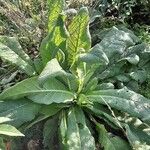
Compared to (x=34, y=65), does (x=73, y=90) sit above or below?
below

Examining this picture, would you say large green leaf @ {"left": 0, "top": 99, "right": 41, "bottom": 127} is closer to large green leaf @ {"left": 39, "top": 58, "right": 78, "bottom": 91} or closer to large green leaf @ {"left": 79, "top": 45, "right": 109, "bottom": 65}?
large green leaf @ {"left": 39, "top": 58, "right": 78, "bottom": 91}

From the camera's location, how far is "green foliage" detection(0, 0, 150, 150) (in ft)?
11.7

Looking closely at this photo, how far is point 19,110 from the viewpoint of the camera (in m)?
3.68

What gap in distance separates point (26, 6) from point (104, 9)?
871 mm

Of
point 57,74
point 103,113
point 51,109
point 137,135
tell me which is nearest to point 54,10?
point 57,74

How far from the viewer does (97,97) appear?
148 inches

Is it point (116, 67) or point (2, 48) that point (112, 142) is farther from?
point (2, 48)

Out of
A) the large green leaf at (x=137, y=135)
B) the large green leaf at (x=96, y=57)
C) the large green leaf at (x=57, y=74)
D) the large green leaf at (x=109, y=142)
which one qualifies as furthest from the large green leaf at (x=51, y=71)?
the large green leaf at (x=137, y=135)

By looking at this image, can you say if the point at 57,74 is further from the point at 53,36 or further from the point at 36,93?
the point at 53,36

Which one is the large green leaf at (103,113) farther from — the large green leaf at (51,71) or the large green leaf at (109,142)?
the large green leaf at (51,71)

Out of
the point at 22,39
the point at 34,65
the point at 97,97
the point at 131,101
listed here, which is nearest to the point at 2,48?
the point at 34,65

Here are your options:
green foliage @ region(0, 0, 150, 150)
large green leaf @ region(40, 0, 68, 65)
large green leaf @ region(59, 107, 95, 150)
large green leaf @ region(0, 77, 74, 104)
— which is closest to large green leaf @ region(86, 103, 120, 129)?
green foliage @ region(0, 0, 150, 150)

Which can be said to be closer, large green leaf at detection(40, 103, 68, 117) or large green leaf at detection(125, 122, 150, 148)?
large green leaf at detection(125, 122, 150, 148)

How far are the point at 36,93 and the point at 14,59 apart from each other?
1.33ft
